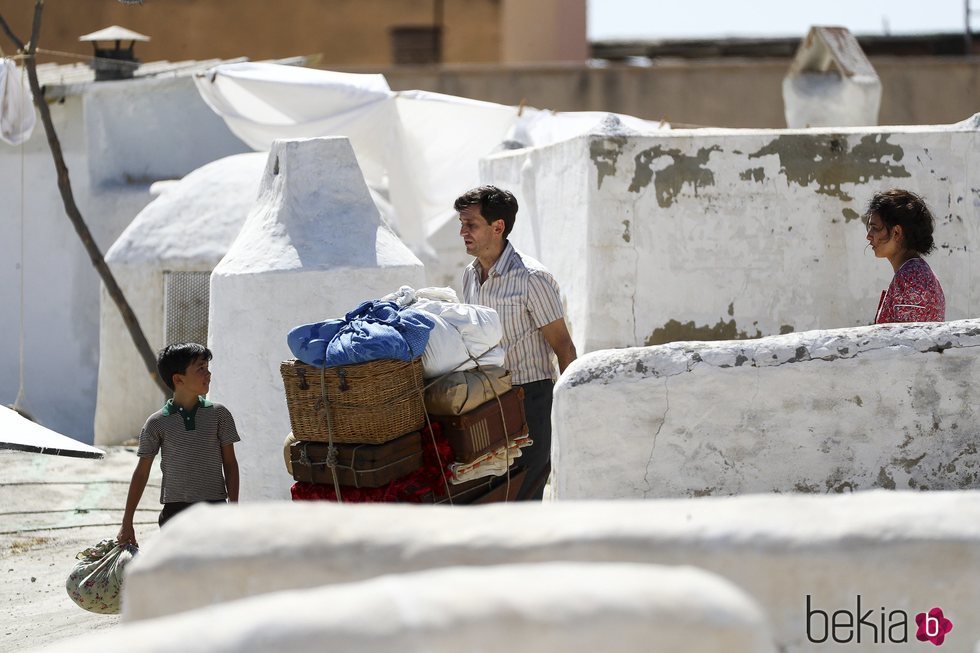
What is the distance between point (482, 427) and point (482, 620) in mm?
2128

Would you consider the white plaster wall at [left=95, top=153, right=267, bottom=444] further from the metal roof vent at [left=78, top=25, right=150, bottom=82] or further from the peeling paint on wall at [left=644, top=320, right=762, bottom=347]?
the peeling paint on wall at [left=644, top=320, right=762, bottom=347]

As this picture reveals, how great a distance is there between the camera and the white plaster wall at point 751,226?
7109mm

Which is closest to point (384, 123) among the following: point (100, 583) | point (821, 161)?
point (821, 161)

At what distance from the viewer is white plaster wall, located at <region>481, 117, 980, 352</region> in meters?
7.11

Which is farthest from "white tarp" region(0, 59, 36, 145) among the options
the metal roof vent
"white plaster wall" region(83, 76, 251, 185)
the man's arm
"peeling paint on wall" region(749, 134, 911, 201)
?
the man's arm

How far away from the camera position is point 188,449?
4699 mm

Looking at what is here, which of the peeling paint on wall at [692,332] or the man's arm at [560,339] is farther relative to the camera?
the peeling paint on wall at [692,332]

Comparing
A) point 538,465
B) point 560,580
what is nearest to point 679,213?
point 538,465

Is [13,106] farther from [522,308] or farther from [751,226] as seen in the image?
[522,308]

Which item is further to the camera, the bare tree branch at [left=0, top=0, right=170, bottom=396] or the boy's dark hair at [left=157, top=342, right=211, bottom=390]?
the bare tree branch at [left=0, top=0, right=170, bottom=396]

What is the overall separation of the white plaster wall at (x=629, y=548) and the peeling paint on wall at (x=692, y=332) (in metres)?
4.40


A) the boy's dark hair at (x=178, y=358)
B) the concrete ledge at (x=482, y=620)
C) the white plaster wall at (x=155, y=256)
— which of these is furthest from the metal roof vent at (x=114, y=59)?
the concrete ledge at (x=482, y=620)

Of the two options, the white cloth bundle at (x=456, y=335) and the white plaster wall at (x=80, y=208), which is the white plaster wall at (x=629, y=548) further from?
the white plaster wall at (x=80, y=208)

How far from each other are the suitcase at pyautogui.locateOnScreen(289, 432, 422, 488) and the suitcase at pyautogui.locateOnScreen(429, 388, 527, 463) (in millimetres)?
114
